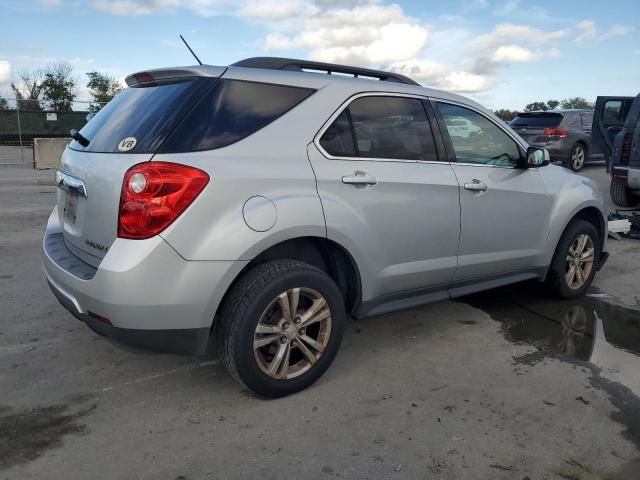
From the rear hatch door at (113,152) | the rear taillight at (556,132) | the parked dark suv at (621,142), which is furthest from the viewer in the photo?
the rear taillight at (556,132)

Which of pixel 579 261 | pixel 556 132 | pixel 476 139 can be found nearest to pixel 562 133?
pixel 556 132

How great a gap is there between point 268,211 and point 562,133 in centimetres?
1294

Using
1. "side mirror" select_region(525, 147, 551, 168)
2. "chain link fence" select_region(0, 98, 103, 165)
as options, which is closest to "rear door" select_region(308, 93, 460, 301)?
"side mirror" select_region(525, 147, 551, 168)

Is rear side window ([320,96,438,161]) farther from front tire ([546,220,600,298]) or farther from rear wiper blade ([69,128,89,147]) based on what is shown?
front tire ([546,220,600,298])

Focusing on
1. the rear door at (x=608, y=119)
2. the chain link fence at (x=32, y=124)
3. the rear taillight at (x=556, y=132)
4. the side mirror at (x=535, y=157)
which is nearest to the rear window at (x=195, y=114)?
the side mirror at (x=535, y=157)

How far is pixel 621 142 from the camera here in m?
8.64

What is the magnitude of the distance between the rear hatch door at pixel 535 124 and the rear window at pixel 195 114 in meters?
12.5

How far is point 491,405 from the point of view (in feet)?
9.88

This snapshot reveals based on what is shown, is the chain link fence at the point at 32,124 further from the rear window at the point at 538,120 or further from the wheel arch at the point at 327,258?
the wheel arch at the point at 327,258

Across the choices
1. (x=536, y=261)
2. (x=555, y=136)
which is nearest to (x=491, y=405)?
(x=536, y=261)

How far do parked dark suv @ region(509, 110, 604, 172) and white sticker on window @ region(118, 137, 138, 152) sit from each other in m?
12.7

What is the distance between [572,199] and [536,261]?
A: 0.63 metres

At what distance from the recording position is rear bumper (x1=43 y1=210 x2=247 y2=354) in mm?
2566

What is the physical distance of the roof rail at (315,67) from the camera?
130 inches
